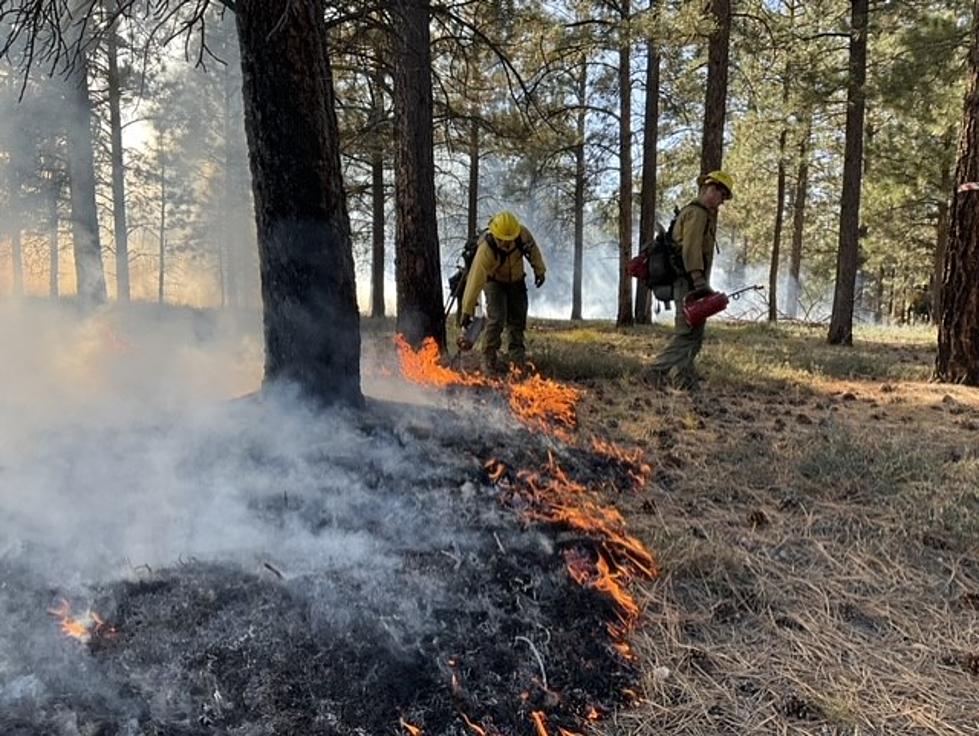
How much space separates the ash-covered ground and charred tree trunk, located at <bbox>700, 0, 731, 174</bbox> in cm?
783

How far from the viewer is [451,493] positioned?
3203mm

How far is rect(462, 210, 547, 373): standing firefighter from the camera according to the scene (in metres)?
6.10

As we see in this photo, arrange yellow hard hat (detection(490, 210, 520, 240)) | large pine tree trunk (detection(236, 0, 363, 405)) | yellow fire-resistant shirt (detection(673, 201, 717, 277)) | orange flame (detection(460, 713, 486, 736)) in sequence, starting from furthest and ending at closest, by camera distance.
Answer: yellow hard hat (detection(490, 210, 520, 240))
yellow fire-resistant shirt (detection(673, 201, 717, 277))
large pine tree trunk (detection(236, 0, 363, 405))
orange flame (detection(460, 713, 486, 736))

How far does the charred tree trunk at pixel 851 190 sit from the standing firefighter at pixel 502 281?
7.01 meters

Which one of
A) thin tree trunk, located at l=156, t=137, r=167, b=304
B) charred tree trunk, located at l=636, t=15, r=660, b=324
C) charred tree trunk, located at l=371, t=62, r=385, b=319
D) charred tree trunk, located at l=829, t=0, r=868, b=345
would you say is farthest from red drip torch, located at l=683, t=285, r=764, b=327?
thin tree trunk, located at l=156, t=137, r=167, b=304

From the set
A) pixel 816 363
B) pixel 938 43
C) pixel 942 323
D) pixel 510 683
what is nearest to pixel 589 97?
pixel 938 43

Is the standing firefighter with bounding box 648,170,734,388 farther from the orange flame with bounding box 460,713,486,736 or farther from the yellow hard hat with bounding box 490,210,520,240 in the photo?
the orange flame with bounding box 460,713,486,736

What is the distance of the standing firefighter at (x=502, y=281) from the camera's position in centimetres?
610

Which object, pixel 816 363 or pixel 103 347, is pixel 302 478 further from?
pixel 816 363

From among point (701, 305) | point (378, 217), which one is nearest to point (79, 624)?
point (701, 305)

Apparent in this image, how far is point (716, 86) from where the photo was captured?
9422mm

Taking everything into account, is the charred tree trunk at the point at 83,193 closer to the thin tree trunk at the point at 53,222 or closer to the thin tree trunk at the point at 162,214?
the thin tree trunk at the point at 53,222

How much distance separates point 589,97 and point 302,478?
14.2 m

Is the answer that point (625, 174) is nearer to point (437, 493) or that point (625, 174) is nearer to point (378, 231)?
point (378, 231)
